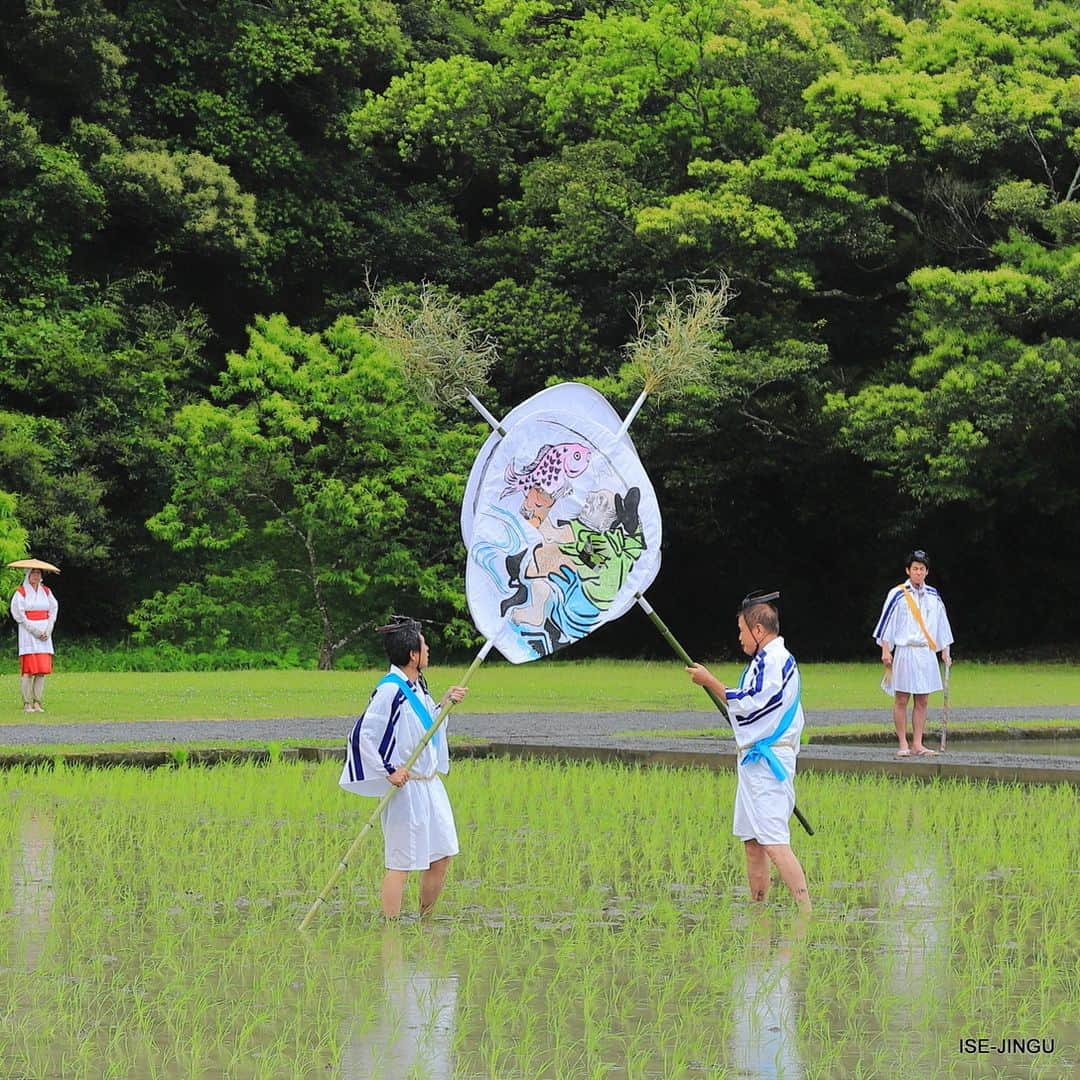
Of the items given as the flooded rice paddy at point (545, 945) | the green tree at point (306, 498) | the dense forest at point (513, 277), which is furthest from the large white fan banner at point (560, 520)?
the green tree at point (306, 498)

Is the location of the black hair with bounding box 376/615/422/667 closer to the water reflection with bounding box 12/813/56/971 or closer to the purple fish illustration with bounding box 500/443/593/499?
the purple fish illustration with bounding box 500/443/593/499

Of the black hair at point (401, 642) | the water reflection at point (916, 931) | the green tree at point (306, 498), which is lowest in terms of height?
the water reflection at point (916, 931)

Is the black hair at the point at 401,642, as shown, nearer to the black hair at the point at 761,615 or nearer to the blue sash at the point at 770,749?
the black hair at the point at 761,615

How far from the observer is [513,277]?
34.8m

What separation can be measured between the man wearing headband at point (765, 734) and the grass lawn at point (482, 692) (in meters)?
10.6

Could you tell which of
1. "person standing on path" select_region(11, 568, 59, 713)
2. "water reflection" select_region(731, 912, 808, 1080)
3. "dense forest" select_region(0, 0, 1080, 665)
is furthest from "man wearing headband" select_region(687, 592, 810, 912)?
"dense forest" select_region(0, 0, 1080, 665)

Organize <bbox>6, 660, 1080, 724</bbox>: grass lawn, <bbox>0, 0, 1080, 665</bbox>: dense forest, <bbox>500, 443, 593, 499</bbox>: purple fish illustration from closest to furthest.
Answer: <bbox>500, 443, 593, 499</bbox>: purple fish illustration, <bbox>6, 660, 1080, 724</bbox>: grass lawn, <bbox>0, 0, 1080, 665</bbox>: dense forest

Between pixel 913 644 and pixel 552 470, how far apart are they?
6.70 metres

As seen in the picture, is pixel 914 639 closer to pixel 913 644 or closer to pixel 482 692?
pixel 913 644

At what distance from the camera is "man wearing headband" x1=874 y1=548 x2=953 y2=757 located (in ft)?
48.3

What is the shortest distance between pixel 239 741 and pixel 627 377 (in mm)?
16880

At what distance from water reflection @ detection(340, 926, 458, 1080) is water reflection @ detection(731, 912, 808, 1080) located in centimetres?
92

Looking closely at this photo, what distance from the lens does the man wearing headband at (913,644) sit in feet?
48.3

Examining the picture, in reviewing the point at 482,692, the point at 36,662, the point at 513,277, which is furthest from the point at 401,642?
the point at 513,277
